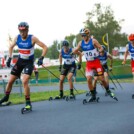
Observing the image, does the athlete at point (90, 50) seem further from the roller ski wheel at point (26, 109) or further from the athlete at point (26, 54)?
the roller ski wheel at point (26, 109)

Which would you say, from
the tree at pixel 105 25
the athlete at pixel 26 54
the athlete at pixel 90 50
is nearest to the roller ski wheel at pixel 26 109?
the athlete at pixel 26 54

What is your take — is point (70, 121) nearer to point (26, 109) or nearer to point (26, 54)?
point (26, 109)

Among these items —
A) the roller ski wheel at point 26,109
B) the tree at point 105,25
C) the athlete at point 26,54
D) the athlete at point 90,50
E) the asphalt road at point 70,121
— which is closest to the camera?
the asphalt road at point 70,121

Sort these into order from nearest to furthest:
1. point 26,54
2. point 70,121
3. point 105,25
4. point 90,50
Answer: point 70,121 → point 26,54 → point 90,50 → point 105,25

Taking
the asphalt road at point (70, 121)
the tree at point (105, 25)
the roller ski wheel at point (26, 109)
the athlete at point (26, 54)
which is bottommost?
the asphalt road at point (70, 121)

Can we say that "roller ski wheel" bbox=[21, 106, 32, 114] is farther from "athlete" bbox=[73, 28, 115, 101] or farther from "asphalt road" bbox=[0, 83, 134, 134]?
"athlete" bbox=[73, 28, 115, 101]

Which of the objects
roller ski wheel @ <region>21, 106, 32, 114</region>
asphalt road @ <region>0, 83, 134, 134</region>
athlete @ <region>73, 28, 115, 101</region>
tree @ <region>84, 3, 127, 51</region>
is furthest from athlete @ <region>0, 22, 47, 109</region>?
tree @ <region>84, 3, 127, 51</region>

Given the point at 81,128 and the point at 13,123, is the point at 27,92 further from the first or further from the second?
the point at 81,128

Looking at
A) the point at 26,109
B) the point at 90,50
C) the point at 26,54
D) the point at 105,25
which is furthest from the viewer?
the point at 105,25

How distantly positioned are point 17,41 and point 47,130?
3900mm

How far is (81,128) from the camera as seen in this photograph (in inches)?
250

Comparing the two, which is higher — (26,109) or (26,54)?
(26,54)

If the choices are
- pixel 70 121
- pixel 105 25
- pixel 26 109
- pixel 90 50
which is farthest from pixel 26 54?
pixel 105 25

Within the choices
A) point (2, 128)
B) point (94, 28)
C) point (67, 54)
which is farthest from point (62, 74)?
point (94, 28)
